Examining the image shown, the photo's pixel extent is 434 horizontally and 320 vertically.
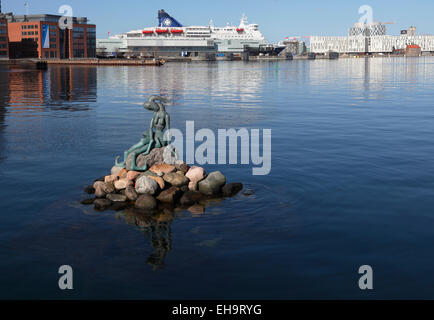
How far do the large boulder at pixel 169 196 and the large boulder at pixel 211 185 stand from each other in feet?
3.24

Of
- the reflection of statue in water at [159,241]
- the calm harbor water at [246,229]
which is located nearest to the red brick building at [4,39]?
the calm harbor water at [246,229]

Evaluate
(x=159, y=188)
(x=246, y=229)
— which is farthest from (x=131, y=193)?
(x=246, y=229)

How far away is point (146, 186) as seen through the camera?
15469 mm

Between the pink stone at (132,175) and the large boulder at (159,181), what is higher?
the pink stone at (132,175)

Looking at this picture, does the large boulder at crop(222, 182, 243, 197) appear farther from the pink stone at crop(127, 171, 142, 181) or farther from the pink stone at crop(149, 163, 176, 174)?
the pink stone at crop(127, 171, 142, 181)

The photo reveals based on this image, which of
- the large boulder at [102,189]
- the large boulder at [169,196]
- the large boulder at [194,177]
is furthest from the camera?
the large boulder at [194,177]

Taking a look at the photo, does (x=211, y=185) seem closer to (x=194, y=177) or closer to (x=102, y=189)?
(x=194, y=177)

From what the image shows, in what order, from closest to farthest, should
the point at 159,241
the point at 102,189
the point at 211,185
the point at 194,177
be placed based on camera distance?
the point at 159,241 < the point at 102,189 < the point at 211,185 < the point at 194,177

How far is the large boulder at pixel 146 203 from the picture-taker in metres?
14.7

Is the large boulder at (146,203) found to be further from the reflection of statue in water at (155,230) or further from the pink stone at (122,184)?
the pink stone at (122,184)

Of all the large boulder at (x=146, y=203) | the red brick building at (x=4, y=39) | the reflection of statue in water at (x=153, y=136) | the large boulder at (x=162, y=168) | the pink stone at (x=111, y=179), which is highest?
the red brick building at (x=4, y=39)

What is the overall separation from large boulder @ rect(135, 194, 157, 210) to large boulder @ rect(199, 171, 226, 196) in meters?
2.01

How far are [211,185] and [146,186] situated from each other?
7.15ft

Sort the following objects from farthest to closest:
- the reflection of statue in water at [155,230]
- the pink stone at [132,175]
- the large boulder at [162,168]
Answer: the large boulder at [162,168] < the pink stone at [132,175] < the reflection of statue in water at [155,230]
